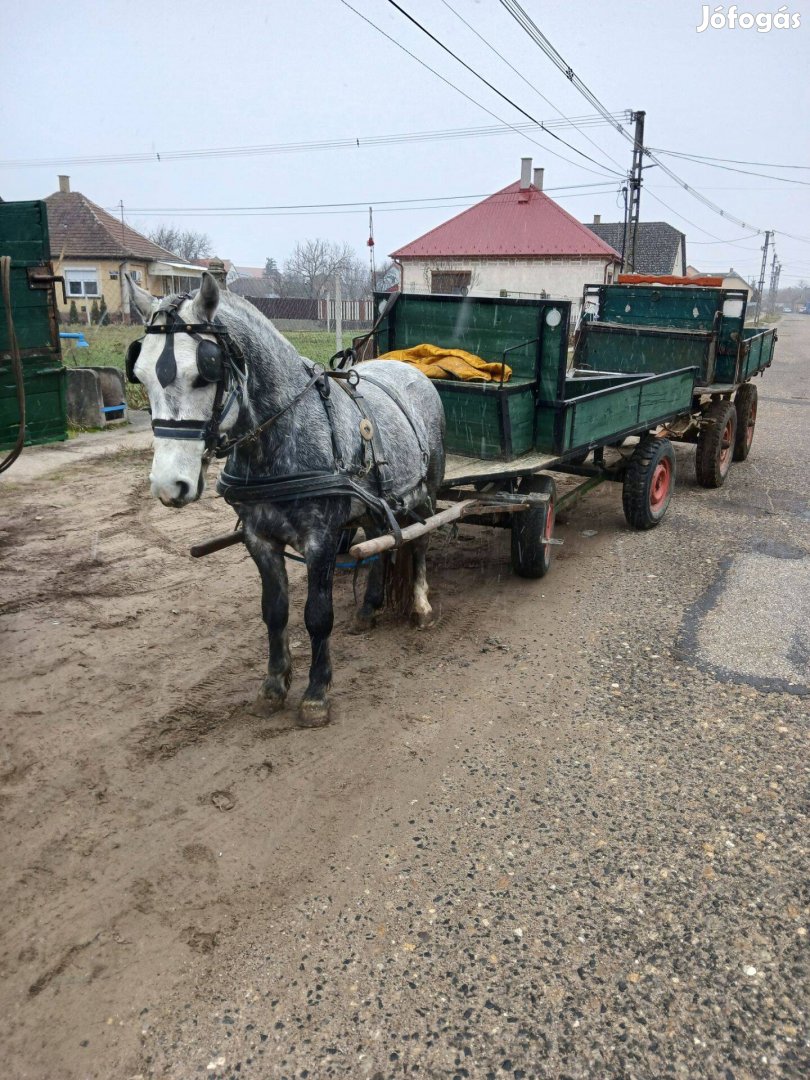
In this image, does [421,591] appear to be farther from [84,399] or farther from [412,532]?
[84,399]

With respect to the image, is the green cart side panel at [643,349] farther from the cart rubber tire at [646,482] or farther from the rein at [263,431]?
the rein at [263,431]

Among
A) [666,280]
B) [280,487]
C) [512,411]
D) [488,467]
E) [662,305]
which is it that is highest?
[666,280]

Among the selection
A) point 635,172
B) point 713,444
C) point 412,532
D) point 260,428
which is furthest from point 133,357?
point 635,172

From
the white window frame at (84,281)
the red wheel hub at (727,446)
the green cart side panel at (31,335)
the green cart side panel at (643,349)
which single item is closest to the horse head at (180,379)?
the green cart side panel at (31,335)

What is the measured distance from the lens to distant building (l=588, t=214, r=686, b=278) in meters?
38.5

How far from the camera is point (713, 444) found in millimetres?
9062

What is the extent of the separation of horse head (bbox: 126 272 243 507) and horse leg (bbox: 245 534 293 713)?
805mm

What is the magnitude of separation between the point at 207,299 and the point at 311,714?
2131 millimetres

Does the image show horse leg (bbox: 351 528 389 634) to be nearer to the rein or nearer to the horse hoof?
the rein

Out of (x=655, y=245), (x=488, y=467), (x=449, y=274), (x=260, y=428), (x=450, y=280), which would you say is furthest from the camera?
(x=655, y=245)

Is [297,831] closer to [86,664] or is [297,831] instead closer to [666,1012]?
[666,1012]

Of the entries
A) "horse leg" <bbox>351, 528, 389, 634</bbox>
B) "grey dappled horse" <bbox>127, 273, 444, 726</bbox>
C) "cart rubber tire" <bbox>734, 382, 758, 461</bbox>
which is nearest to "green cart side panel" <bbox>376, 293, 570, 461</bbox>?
"grey dappled horse" <bbox>127, 273, 444, 726</bbox>

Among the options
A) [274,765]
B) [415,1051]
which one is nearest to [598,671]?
[274,765]

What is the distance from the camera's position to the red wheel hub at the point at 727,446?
31.1 ft
